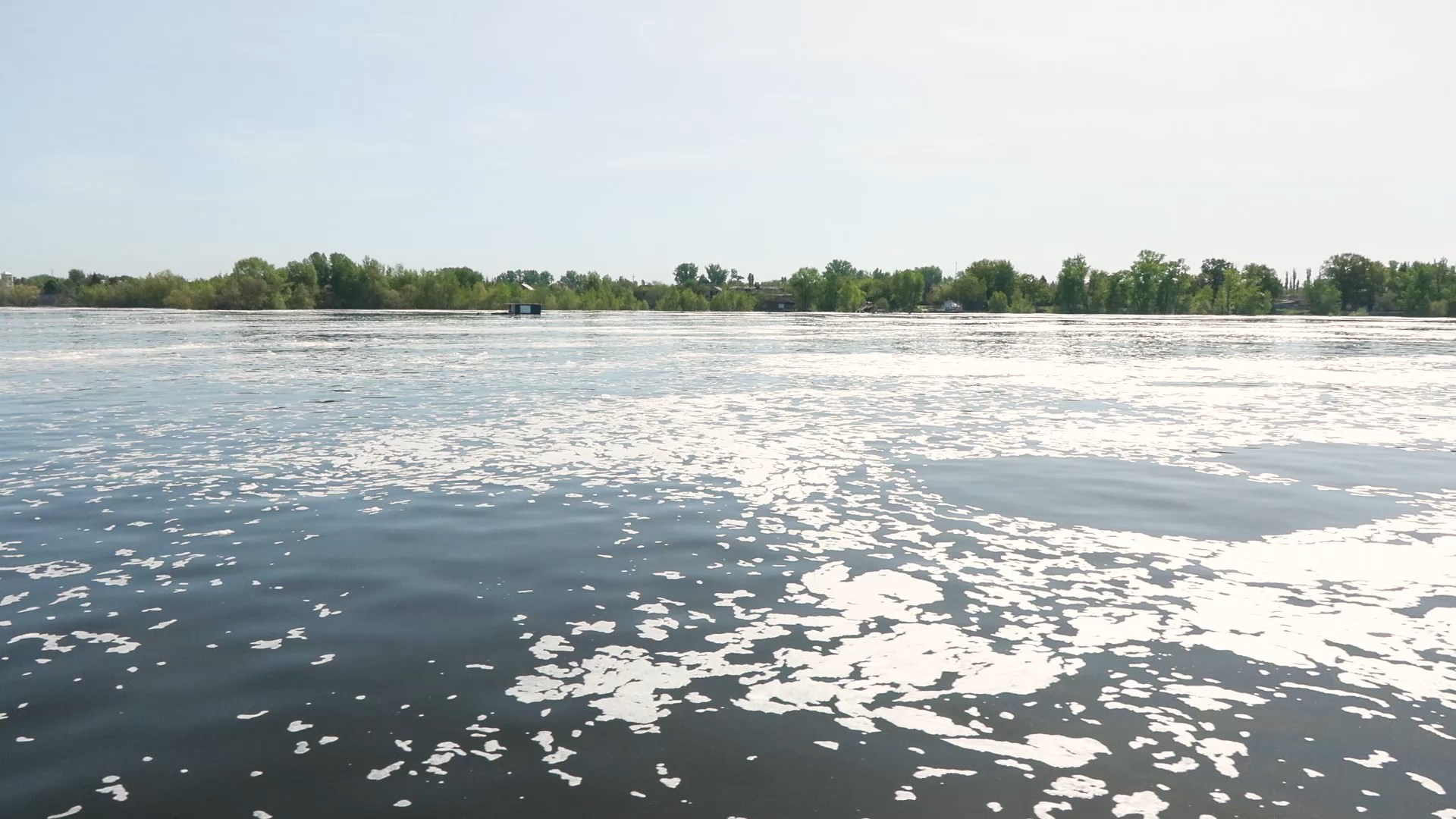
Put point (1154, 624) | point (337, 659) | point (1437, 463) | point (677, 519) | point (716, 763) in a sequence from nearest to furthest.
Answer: point (716, 763)
point (337, 659)
point (1154, 624)
point (677, 519)
point (1437, 463)

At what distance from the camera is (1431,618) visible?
8.81m

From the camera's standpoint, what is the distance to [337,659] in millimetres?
7691

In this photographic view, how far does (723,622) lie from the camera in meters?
8.75

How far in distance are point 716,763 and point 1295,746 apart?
3.67 metres

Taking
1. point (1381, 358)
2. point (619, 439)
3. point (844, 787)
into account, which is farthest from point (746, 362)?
point (844, 787)

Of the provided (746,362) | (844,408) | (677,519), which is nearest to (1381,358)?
(746,362)

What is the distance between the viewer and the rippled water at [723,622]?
5797 mm

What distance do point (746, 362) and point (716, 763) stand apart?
42.5 meters

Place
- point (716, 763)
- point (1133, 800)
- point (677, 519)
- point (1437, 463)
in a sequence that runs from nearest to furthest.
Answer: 1. point (1133, 800)
2. point (716, 763)
3. point (677, 519)
4. point (1437, 463)

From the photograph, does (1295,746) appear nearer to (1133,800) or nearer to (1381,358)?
(1133,800)

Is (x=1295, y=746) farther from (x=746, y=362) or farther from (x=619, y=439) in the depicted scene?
(x=746, y=362)

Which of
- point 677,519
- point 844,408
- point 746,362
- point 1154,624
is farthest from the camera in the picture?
point 746,362

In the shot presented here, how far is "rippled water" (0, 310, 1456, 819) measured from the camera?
580 centimetres

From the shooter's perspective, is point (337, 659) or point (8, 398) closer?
point (337, 659)
